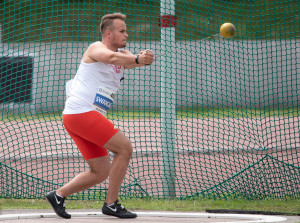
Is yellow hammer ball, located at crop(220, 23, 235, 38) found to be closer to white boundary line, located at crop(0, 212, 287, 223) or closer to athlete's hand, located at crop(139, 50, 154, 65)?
athlete's hand, located at crop(139, 50, 154, 65)

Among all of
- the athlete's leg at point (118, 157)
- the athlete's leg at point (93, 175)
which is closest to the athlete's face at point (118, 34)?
the athlete's leg at point (118, 157)

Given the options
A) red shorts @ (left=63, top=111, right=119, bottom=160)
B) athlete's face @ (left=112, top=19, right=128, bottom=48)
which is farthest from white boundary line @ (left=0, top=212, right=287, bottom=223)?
athlete's face @ (left=112, top=19, right=128, bottom=48)

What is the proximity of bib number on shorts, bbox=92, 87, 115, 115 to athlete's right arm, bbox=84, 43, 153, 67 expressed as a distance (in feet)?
0.94

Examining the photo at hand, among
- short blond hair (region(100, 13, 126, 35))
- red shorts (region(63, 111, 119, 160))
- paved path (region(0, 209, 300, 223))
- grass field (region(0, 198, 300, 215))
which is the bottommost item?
grass field (region(0, 198, 300, 215))

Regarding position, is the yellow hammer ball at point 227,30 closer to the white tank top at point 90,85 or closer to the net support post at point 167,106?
the white tank top at point 90,85

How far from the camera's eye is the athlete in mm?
4945

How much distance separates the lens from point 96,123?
16.2 ft

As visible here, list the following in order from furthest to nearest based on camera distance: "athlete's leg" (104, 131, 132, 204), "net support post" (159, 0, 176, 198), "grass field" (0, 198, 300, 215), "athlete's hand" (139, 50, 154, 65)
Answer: "net support post" (159, 0, 176, 198) → "grass field" (0, 198, 300, 215) → "athlete's leg" (104, 131, 132, 204) → "athlete's hand" (139, 50, 154, 65)

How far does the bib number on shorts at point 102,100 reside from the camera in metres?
5.02

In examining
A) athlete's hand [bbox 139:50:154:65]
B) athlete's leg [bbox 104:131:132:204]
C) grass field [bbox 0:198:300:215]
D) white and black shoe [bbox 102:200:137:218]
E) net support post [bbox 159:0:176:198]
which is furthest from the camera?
net support post [bbox 159:0:176:198]

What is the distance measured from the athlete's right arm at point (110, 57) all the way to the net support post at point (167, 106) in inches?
72.6

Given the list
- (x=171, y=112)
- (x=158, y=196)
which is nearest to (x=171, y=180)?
(x=158, y=196)

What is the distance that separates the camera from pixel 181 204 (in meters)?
6.05

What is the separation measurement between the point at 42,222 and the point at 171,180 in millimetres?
2109
